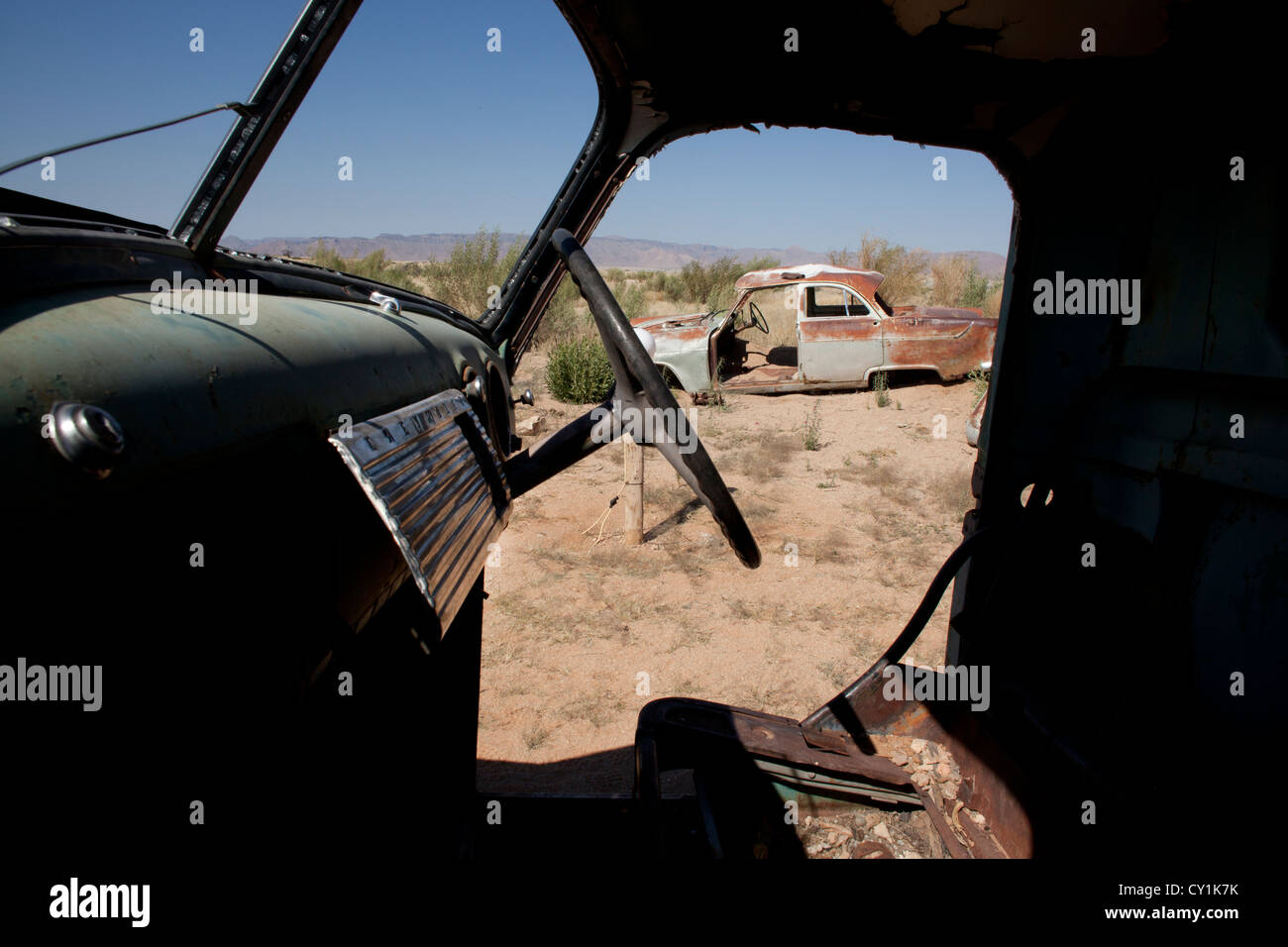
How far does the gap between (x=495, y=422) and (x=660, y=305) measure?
26212 mm

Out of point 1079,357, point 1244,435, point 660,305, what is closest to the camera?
point 1244,435

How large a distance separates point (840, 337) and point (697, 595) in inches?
270

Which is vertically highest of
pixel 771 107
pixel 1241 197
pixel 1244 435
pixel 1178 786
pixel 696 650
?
pixel 771 107

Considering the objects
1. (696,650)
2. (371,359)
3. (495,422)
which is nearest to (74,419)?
(371,359)

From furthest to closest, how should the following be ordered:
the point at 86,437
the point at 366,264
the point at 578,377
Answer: the point at 366,264 → the point at 578,377 → the point at 86,437

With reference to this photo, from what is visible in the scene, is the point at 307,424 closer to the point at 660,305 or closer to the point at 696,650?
the point at 696,650

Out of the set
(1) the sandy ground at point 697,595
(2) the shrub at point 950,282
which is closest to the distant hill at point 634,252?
(2) the shrub at point 950,282

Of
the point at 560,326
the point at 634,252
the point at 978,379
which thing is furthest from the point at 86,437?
the point at 634,252

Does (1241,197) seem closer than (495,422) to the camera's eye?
Yes

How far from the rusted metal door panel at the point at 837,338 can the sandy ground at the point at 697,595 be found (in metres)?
2.22

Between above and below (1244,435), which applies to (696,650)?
below

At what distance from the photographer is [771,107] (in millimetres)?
2260

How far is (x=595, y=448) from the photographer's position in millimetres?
2018

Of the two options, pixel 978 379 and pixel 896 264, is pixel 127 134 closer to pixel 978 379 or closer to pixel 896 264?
pixel 978 379
